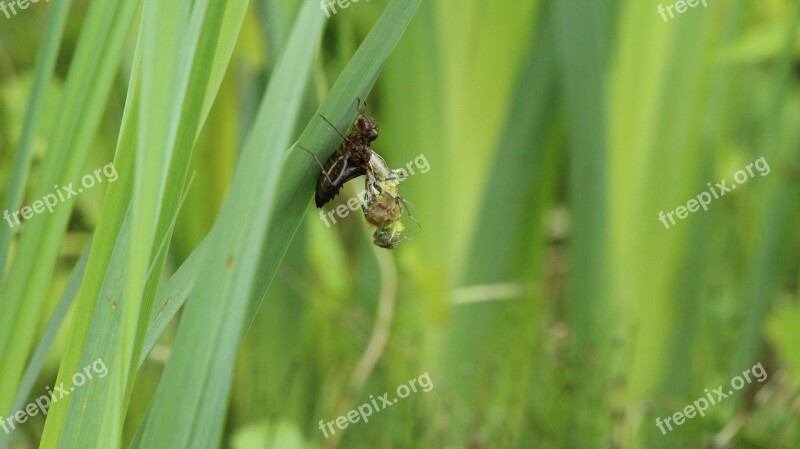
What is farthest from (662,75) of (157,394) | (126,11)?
(157,394)

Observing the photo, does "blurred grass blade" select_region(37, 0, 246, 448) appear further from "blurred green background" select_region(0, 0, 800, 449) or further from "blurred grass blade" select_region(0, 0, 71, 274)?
"blurred green background" select_region(0, 0, 800, 449)

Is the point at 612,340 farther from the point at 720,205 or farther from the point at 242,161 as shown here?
the point at 242,161

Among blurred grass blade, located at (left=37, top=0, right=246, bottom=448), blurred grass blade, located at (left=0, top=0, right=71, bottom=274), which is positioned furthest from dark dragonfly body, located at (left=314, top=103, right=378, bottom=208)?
blurred grass blade, located at (left=0, top=0, right=71, bottom=274)

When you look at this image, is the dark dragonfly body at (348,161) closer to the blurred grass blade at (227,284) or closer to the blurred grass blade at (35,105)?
the blurred grass blade at (227,284)

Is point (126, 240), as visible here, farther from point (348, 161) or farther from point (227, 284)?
point (348, 161)

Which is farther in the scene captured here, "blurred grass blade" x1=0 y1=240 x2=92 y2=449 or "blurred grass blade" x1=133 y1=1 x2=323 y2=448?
"blurred grass blade" x1=0 y1=240 x2=92 y2=449

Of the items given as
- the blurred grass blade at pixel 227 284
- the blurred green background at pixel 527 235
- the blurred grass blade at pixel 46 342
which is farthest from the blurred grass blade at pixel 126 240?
the blurred green background at pixel 527 235

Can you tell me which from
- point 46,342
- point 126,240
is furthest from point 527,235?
point 126,240

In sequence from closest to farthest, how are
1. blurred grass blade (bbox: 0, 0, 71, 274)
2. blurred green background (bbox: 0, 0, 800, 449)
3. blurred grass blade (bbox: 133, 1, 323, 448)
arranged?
1. blurred grass blade (bbox: 133, 1, 323, 448)
2. blurred grass blade (bbox: 0, 0, 71, 274)
3. blurred green background (bbox: 0, 0, 800, 449)
